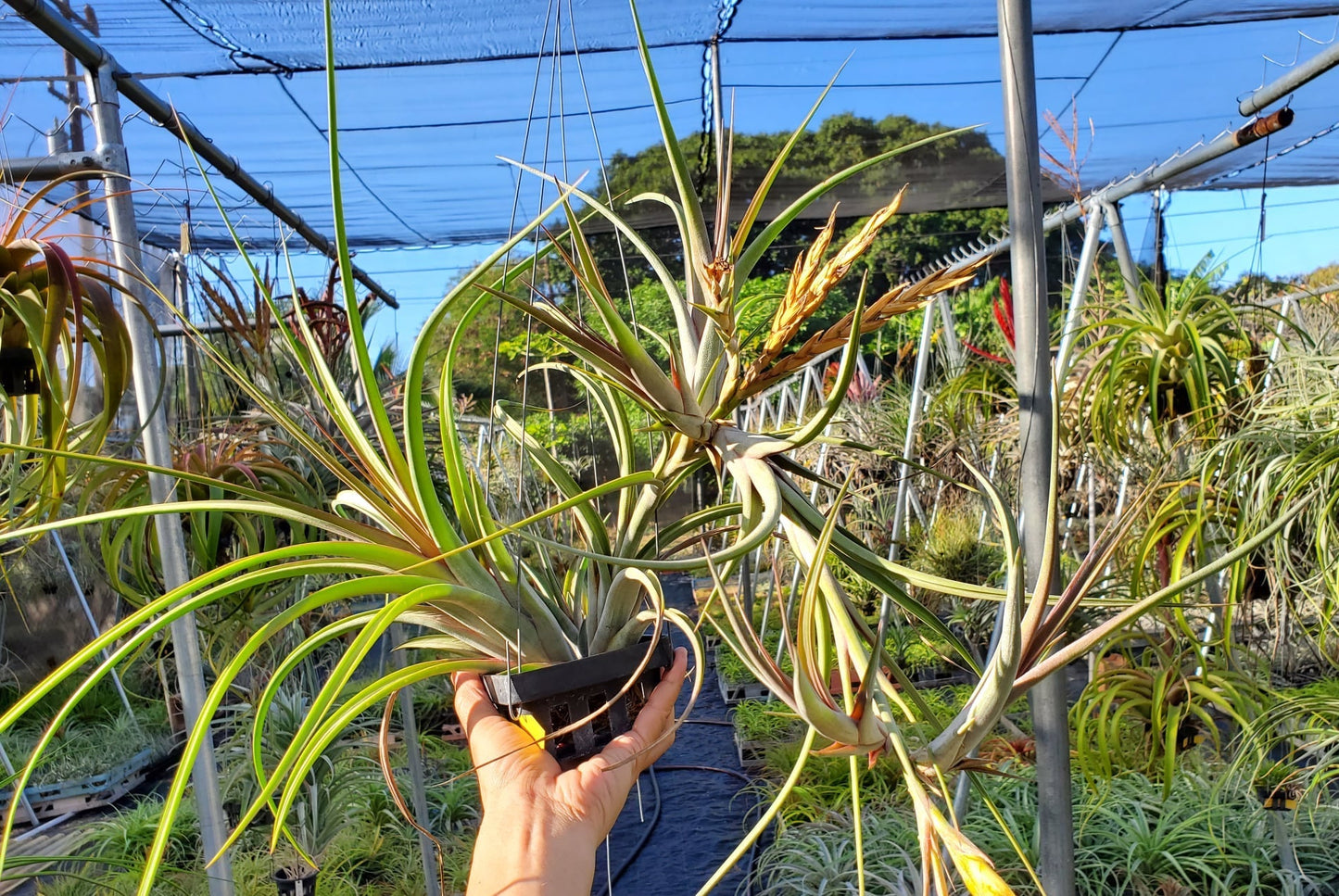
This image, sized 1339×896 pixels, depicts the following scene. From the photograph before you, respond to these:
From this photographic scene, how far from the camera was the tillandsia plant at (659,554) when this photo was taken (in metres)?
0.45

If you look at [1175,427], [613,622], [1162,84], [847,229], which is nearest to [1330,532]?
[1175,427]

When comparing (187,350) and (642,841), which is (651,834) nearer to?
(642,841)

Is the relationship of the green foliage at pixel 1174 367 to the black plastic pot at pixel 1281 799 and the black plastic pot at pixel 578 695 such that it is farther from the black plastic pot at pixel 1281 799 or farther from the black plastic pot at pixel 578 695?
the black plastic pot at pixel 578 695

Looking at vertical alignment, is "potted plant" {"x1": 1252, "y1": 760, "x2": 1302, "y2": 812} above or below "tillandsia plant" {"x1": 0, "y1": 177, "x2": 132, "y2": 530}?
below

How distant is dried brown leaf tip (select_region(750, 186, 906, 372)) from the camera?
473mm

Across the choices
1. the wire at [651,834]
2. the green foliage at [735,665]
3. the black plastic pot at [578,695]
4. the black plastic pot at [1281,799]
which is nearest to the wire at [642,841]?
the wire at [651,834]

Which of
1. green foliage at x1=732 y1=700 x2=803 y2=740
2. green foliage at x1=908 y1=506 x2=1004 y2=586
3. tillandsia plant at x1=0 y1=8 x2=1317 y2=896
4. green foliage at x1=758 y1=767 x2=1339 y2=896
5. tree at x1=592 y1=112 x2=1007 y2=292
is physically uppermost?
tree at x1=592 y1=112 x2=1007 y2=292

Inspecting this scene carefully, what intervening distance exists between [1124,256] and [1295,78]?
0.70 meters

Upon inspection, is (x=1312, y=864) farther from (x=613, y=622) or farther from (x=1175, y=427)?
(x=613, y=622)

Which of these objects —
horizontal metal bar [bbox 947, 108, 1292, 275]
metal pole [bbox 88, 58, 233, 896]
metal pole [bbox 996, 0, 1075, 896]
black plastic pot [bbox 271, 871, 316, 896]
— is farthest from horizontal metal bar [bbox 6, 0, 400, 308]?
black plastic pot [bbox 271, 871, 316, 896]

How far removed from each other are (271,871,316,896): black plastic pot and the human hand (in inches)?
56.5

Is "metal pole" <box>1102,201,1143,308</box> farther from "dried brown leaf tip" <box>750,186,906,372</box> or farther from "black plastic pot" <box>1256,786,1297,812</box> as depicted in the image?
"dried brown leaf tip" <box>750,186,906,372</box>

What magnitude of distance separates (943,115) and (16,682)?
15.8 feet

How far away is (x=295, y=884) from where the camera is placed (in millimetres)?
1907
